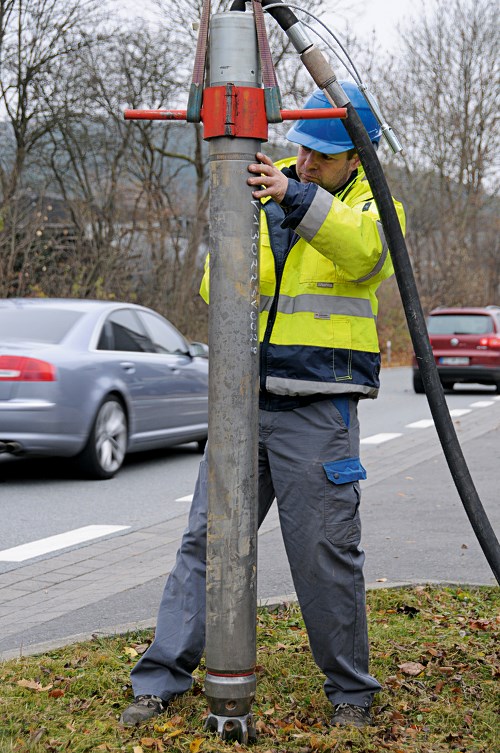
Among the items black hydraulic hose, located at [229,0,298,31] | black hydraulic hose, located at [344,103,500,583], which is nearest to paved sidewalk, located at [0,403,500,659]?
black hydraulic hose, located at [344,103,500,583]

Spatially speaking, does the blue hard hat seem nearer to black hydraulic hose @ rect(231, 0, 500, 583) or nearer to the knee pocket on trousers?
black hydraulic hose @ rect(231, 0, 500, 583)

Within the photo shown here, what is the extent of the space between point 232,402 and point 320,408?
425 millimetres

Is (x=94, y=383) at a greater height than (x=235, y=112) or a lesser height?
lesser

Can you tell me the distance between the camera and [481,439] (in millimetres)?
13703

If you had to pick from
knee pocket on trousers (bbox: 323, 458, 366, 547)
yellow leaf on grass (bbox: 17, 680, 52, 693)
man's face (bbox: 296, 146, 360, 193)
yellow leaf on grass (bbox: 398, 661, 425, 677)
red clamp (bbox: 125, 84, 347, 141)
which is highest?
red clamp (bbox: 125, 84, 347, 141)

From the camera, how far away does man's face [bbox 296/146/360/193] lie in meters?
3.62

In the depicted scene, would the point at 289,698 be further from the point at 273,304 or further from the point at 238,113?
the point at 238,113

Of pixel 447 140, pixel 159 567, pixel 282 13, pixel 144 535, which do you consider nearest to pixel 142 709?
pixel 282 13

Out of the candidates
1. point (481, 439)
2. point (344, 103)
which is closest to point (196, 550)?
point (344, 103)

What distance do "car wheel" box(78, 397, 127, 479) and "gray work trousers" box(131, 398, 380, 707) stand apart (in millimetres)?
6054

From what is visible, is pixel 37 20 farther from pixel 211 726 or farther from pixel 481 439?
pixel 211 726

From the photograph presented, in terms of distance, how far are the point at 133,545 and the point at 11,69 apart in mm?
21675

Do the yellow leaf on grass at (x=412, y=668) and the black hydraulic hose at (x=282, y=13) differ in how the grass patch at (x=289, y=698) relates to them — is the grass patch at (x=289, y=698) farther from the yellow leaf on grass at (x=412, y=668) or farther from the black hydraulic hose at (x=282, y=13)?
the black hydraulic hose at (x=282, y=13)

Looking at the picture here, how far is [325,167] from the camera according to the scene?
3.64 meters
